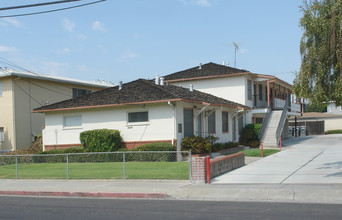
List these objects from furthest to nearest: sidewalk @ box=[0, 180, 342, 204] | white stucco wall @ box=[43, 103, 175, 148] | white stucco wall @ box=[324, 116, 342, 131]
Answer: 1. white stucco wall @ box=[324, 116, 342, 131]
2. white stucco wall @ box=[43, 103, 175, 148]
3. sidewalk @ box=[0, 180, 342, 204]

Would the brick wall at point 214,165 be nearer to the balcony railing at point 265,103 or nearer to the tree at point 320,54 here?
the tree at point 320,54

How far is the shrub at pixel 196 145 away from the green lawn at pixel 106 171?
316cm

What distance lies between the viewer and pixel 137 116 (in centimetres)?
2270

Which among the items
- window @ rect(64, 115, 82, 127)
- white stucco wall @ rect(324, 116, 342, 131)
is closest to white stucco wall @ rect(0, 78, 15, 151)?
window @ rect(64, 115, 82, 127)

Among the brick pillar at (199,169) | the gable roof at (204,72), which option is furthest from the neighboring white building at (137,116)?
the brick pillar at (199,169)

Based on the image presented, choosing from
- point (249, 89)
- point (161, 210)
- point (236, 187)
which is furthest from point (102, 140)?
point (249, 89)

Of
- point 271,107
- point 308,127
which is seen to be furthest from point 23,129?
point 308,127

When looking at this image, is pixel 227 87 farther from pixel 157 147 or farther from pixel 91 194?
pixel 91 194

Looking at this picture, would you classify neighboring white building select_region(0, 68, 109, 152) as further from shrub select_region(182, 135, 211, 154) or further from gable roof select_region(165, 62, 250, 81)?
shrub select_region(182, 135, 211, 154)

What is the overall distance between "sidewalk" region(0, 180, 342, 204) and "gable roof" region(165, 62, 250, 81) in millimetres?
19071

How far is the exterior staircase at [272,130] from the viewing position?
96.0 ft

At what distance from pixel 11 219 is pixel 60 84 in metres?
25.0

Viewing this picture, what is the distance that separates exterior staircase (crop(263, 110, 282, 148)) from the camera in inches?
1152

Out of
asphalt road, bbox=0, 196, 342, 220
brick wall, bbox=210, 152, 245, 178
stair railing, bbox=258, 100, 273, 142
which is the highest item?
stair railing, bbox=258, 100, 273, 142
